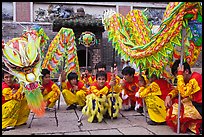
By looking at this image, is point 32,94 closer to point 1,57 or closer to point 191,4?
point 1,57

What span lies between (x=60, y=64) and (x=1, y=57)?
1.97 metres

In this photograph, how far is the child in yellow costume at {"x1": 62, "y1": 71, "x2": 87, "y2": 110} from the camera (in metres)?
4.96

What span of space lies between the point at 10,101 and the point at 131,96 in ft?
7.47

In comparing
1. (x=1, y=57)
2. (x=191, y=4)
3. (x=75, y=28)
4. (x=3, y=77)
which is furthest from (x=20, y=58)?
(x=75, y=28)

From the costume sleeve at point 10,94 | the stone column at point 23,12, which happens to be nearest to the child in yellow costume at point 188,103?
the costume sleeve at point 10,94

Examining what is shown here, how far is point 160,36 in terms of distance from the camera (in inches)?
133

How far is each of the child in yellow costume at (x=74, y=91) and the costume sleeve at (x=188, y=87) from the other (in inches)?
85.7

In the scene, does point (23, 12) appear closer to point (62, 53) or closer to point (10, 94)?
point (62, 53)

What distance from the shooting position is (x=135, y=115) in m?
4.59

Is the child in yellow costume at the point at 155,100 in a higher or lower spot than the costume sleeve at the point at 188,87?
lower

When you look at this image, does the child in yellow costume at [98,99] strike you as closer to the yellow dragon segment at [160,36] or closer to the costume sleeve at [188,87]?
the yellow dragon segment at [160,36]

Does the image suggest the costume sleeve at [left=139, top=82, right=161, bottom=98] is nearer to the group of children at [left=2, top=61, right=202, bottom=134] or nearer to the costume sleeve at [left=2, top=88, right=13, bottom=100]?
the group of children at [left=2, top=61, right=202, bottom=134]

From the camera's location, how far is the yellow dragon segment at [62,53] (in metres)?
5.30

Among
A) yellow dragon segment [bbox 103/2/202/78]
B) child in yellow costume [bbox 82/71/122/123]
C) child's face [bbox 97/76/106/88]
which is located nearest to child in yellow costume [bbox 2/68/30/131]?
child in yellow costume [bbox 82/71/122/123]
